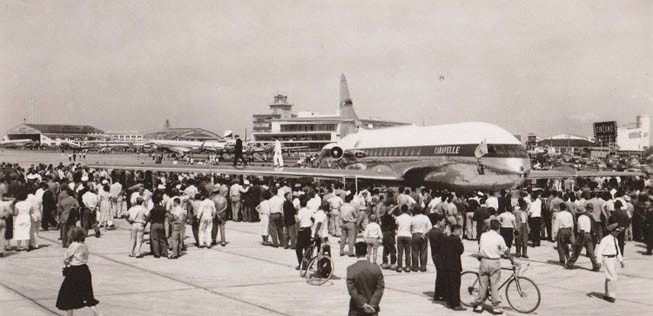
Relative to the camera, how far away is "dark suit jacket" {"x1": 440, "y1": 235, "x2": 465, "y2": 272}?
441 inches

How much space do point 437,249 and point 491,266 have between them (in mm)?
1635

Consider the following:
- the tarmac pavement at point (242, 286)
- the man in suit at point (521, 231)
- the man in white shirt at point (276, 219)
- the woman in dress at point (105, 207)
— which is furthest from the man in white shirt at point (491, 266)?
the woman in dress at point (105, 207)

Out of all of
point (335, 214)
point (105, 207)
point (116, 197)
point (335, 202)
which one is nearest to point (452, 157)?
point (335, 214)

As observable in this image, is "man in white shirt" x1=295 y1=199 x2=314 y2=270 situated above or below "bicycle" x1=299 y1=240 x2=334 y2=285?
above

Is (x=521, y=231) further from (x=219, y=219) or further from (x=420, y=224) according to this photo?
(x=219, y=219)

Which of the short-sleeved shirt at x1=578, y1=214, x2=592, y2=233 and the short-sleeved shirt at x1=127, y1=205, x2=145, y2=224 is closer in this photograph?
the short-sleeved shirt at x1=578, y1=214, x2=592, y2=233

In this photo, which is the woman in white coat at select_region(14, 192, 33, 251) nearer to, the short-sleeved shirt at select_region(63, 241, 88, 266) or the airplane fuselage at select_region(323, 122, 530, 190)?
the short-sleeved shirt at select_region(63, 241, 88, 266)

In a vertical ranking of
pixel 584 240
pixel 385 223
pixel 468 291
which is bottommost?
pixel 468 291

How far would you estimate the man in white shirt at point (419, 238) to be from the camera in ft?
47.2

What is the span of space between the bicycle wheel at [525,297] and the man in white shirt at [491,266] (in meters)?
0.45

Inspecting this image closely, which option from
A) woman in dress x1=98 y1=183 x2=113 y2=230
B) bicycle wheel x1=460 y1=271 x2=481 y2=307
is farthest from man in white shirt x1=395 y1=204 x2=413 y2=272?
woman in dress x1=98 y1=183 x2=113 y2=230

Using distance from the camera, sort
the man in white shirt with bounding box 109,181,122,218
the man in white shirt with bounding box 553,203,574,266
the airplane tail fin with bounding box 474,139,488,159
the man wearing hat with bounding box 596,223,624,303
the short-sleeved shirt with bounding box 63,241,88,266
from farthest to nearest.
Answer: the airplane tail fin with bounding box 474,139,488,159
the man in white shirt with bounding box 109,181,122,218
the man in white shirt with bounding box 553,203,574,266
the man wearing hat with bounding box 596,223,624,303
the short-sleeved shirt with bounding box 63,241,88,266

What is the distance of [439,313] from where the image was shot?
35.1ft

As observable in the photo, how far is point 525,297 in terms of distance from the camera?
11164mm
